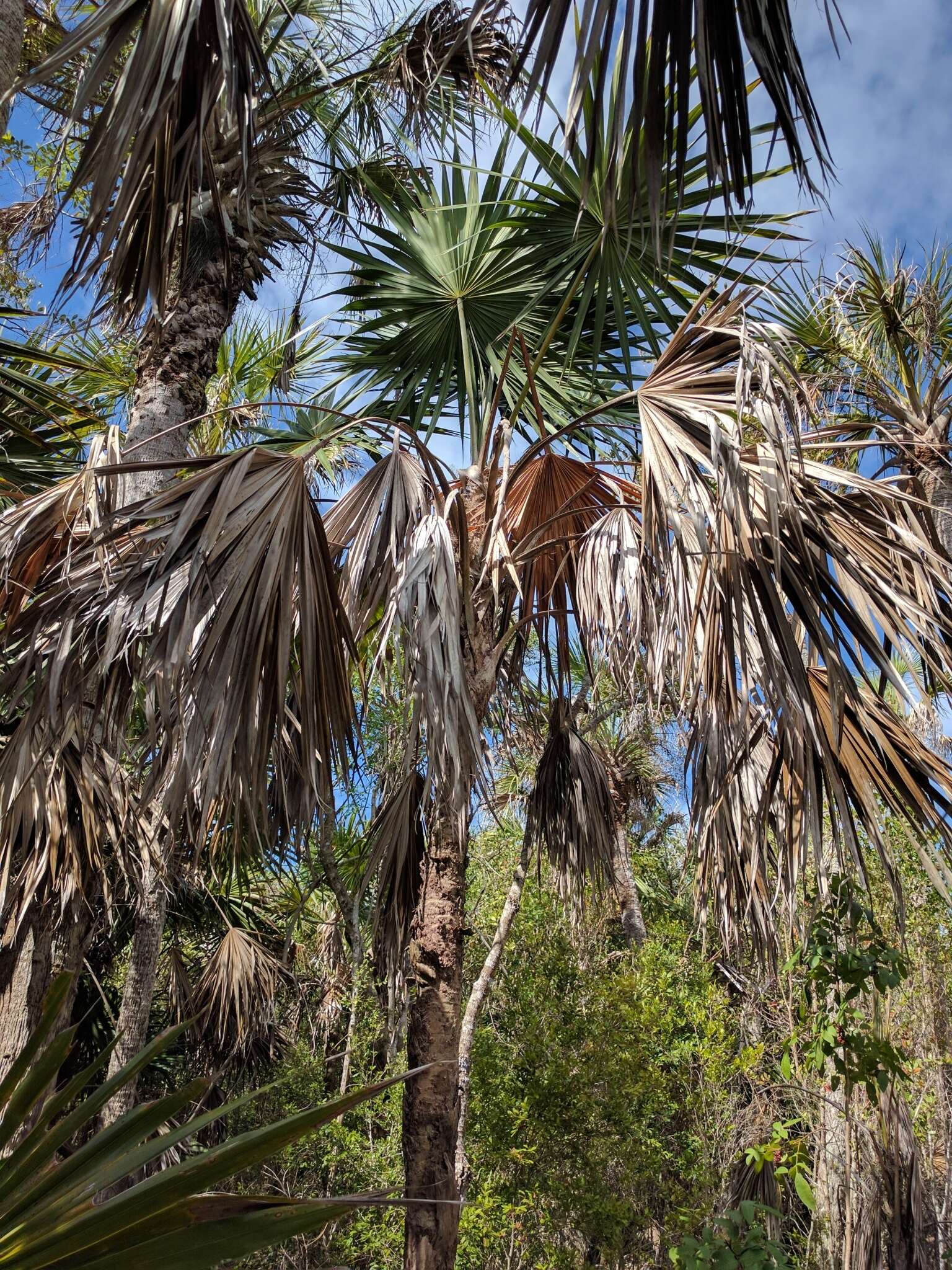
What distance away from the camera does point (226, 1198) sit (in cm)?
113

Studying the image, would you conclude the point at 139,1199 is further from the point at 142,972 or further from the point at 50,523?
the point at 142,972

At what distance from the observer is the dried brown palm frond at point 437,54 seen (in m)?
4.58

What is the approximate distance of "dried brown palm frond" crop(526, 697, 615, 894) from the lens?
14.5ft

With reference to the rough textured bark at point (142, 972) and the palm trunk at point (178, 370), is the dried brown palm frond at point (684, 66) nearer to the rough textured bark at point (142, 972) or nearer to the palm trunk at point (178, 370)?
the palm trunk at point (178, 370)

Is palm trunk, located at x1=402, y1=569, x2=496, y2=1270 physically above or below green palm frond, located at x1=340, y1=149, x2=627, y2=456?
below

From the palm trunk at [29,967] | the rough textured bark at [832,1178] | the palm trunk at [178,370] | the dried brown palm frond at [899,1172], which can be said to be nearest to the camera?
the palm trunk at [178,370]

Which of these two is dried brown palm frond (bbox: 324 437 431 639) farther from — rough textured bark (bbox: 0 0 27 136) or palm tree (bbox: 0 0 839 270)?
rough textured bark (bbox: 0 0 27 136)

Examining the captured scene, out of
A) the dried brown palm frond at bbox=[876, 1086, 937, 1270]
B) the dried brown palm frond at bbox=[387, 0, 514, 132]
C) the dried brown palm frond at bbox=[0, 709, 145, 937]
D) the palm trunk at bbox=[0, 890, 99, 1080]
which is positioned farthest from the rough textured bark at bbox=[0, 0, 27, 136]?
the dried brown palm frond at bbox=[876, 1086, 937, 1270]

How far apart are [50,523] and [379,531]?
1139 mm

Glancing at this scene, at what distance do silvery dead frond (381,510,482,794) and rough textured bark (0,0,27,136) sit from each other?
61.9 inches

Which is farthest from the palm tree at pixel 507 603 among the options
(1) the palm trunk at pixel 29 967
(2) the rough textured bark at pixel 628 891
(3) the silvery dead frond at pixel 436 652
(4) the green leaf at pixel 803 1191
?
(2) the rough textured bark at pixel 628 891

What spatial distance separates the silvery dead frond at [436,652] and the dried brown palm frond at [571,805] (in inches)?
59.3

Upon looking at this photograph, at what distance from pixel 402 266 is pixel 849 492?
2.50m

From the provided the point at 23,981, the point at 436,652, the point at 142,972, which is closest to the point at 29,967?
the point at 23,981
